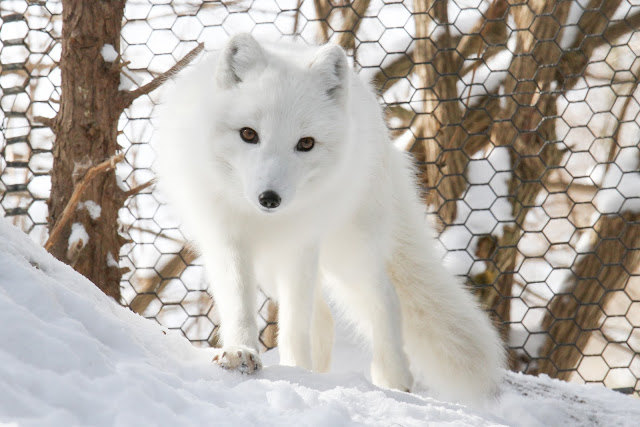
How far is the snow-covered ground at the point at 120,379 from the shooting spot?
0.89 m

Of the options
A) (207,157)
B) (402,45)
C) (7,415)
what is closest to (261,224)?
(207,157)

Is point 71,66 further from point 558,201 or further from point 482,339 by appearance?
point 558,201

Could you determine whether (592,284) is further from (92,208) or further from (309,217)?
(92,208)

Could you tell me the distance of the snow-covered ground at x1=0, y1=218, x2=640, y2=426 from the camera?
2.93 ft

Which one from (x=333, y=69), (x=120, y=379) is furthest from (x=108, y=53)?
(x=120, y=379)

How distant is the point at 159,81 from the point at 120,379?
132 cm

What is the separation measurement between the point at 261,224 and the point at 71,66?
943 millimetres

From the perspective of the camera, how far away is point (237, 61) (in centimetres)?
158

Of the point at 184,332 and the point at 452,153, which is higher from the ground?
the point at 452,153

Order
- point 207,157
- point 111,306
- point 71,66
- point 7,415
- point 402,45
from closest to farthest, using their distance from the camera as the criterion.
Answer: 1. point 7,415
2. point 111,306
3. point 207,157
4. point 71,66
5. point 402,45

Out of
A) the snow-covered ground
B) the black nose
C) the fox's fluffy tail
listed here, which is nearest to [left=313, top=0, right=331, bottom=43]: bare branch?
the fox's fluffy tail

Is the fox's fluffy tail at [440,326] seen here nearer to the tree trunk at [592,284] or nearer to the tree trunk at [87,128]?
the tree trunk at [87,128]

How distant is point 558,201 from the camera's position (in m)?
3.70

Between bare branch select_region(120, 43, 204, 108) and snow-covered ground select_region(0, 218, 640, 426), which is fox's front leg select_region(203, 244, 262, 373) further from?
bare branch select_region(120, 43, 204, 108)
